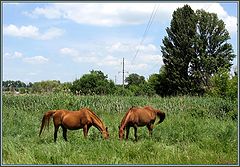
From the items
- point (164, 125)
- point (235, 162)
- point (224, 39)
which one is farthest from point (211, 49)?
point (235, 162)

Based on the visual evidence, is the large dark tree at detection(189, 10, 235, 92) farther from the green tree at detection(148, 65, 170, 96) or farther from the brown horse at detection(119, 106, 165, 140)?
the brown horse at detection(119, 106, 165, 140)

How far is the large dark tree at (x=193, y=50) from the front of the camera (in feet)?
135

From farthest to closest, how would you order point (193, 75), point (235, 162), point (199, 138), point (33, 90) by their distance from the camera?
point (193, 75) < point (33, 90) < point (199, 138) < point (235, 162)

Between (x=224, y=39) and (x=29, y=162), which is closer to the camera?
(x=29, y=162)

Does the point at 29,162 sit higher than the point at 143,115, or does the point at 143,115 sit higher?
the point at 143,115

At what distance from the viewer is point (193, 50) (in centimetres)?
4222

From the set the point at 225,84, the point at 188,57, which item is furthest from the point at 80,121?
the point at 188,57

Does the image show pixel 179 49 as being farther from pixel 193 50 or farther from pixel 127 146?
pixel 127 146

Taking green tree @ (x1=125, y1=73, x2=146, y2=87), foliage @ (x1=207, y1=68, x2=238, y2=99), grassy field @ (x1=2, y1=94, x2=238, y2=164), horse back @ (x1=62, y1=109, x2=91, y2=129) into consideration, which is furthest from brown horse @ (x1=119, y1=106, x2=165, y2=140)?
green tree @ (x1=125, y1=73, x2=146, y2=87)

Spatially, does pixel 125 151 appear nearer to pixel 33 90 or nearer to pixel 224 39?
pixel 33 90

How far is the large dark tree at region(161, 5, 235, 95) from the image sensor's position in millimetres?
41094

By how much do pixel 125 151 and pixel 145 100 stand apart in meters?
12.1

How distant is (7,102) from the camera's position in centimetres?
1867

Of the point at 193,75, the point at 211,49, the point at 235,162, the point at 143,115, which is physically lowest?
the point at 235,162
